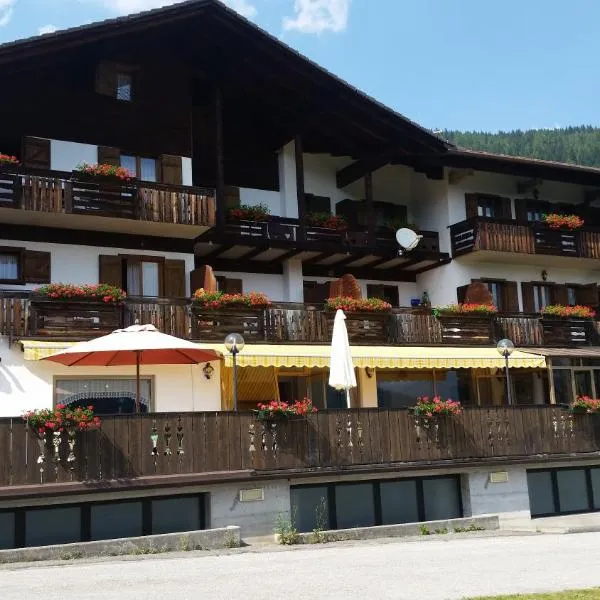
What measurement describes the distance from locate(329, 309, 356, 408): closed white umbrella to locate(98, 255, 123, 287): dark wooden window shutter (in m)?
5.63

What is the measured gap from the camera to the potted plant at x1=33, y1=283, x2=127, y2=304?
19453 millimetres

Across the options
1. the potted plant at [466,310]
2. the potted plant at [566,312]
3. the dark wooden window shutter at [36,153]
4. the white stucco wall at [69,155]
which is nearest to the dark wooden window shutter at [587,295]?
the potted plant at [566,312]

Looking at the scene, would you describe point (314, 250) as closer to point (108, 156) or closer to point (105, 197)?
point (108, 156)

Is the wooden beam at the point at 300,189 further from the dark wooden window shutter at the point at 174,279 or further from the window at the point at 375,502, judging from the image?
the window at the point at 375,502

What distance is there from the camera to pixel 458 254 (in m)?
27.7

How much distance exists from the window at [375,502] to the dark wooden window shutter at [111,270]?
6.72 m

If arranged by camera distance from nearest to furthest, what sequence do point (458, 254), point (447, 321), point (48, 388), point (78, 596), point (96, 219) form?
point (78, 596) < point (48, 388) < point (96, 219) < point (447, 321) < point (458, 254)

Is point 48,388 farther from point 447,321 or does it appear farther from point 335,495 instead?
point 447,321

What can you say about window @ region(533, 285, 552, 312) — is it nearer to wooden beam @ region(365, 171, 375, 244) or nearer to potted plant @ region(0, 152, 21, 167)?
wooden beam @ region(365, 171, 375, 244)

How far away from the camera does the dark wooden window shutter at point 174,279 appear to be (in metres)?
22.4

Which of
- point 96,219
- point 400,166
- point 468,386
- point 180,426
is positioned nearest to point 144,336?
point 180,426

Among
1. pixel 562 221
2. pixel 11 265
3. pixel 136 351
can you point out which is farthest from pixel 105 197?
pixel 562 221

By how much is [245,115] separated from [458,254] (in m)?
7.71

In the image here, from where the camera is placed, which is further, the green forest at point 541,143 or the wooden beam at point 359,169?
the green forest at point 541,143
